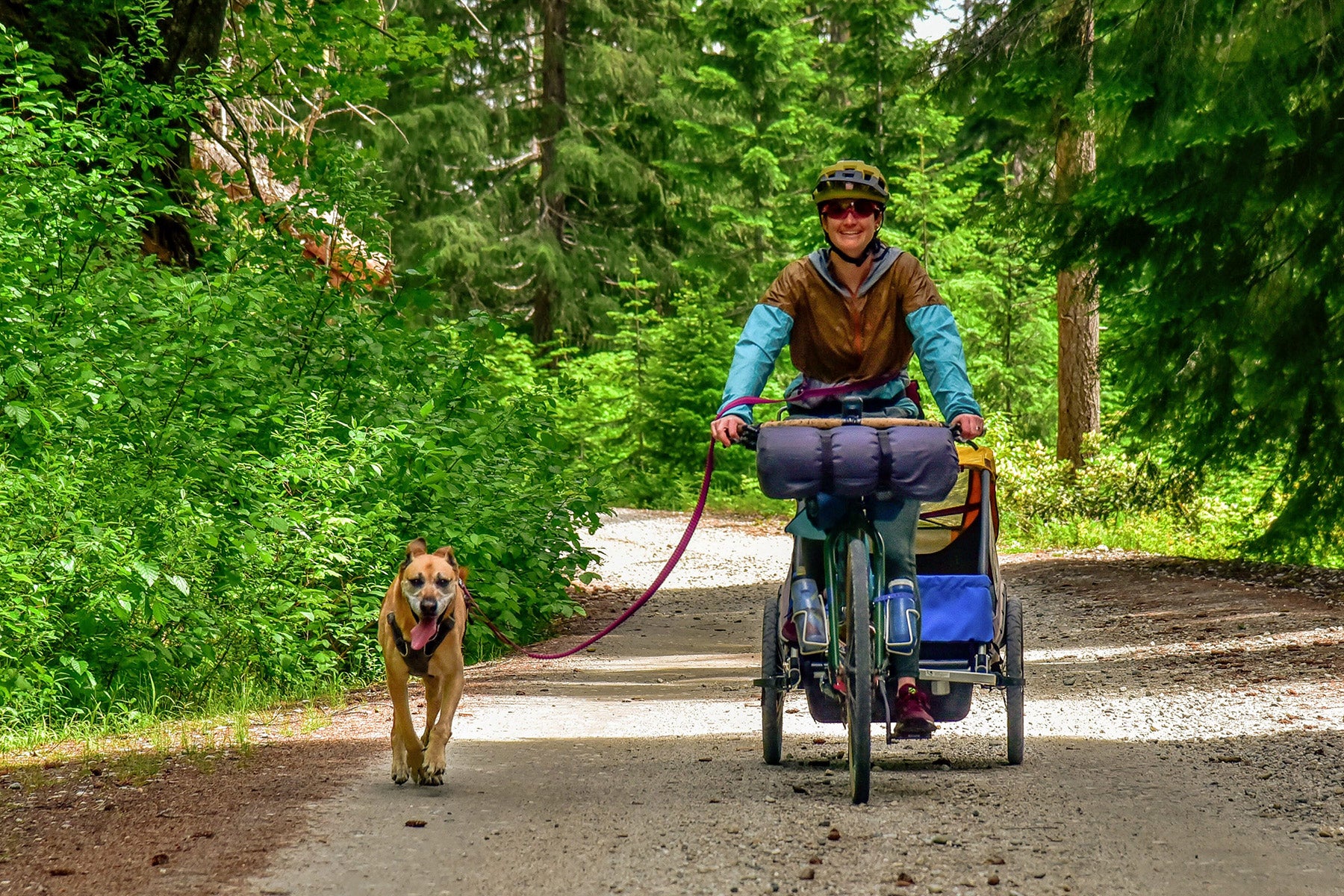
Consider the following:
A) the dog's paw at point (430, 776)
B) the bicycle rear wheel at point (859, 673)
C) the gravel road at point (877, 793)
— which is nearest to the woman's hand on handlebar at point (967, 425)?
the bicycle rear wheel at point (859, 673)

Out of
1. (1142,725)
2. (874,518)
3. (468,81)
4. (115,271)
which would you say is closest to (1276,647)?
(1142,725)

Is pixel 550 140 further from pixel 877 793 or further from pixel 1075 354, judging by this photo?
pixel 877 793

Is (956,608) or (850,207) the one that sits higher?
(850,207)

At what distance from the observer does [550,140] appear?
37719 mm

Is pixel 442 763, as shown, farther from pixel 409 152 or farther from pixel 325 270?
pixel 409 152

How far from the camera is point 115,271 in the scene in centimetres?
875

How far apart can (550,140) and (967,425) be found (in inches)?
1331

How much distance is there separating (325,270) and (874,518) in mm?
6147

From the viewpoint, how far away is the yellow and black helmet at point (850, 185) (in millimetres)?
5496

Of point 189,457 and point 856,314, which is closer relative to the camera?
point 856,314

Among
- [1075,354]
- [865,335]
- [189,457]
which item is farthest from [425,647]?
[1075,354]

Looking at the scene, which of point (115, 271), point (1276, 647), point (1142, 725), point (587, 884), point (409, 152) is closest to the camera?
point (587, 884)

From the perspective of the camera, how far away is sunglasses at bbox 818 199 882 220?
5.54 m

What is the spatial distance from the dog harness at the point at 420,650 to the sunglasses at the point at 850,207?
7.28 feet
